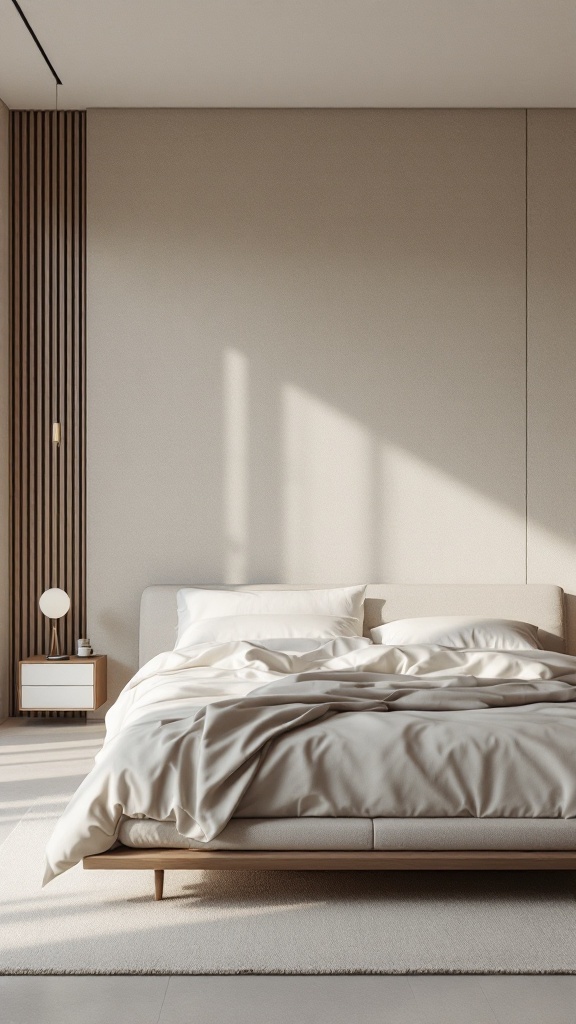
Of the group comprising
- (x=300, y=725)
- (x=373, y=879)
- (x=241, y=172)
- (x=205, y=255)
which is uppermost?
(x=241, y=172)

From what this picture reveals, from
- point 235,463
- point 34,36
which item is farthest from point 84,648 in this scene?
point 34,36

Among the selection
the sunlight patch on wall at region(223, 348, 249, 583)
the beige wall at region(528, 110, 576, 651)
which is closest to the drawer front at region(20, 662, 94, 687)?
the sunlight patch on wall at region(223, 348, 249, 583)

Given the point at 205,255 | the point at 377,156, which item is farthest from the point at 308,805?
the point at 377,156

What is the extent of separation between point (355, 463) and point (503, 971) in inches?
129

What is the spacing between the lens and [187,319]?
207 inches

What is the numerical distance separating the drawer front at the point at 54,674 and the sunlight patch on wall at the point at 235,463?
3.05 ft

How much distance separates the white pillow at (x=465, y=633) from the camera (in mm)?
4490

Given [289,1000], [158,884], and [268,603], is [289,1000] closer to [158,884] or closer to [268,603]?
[158,884]

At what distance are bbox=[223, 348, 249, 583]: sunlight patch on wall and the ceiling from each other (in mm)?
1440

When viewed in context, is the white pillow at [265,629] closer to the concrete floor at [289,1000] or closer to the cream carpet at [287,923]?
the cream carpet at [287,923]

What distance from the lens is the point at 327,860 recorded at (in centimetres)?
266

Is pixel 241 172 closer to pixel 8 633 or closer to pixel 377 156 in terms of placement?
pixel 377 156

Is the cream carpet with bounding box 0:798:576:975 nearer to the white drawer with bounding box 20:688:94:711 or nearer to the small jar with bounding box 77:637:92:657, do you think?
the white drawer with bounding box 20:688:94:711

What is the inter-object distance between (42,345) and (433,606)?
2.63 meters
